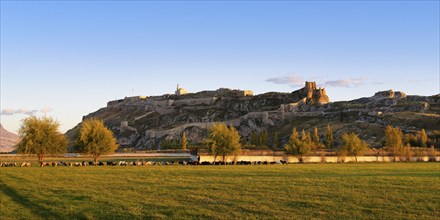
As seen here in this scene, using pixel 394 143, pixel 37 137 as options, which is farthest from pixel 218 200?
pixel 394 143

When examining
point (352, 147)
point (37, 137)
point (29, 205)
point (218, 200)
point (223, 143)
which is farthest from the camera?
point (352, 147)

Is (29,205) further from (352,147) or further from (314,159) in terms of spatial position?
(352,147)

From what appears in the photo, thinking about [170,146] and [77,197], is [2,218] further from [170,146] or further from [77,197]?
[170,146]

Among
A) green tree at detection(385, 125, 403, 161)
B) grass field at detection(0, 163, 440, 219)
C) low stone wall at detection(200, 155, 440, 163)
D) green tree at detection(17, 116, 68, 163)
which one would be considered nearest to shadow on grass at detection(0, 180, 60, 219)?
grass field at detection(0, 163, 440, 219)

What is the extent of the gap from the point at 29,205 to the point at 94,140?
4327cm

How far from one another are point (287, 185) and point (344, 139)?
59.8 meters

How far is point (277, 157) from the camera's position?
78938 millimetres

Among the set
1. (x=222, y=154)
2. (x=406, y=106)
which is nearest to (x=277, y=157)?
(x=222, y=154)

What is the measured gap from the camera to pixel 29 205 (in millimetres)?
22641

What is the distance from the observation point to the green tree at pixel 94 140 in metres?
64.9

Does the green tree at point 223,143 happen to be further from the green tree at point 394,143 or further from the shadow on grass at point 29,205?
the shadow on grass at point 29,205

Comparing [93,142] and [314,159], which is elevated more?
[93,142]

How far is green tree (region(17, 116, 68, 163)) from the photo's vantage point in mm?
59625

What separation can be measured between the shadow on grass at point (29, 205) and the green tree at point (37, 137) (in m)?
31.9
